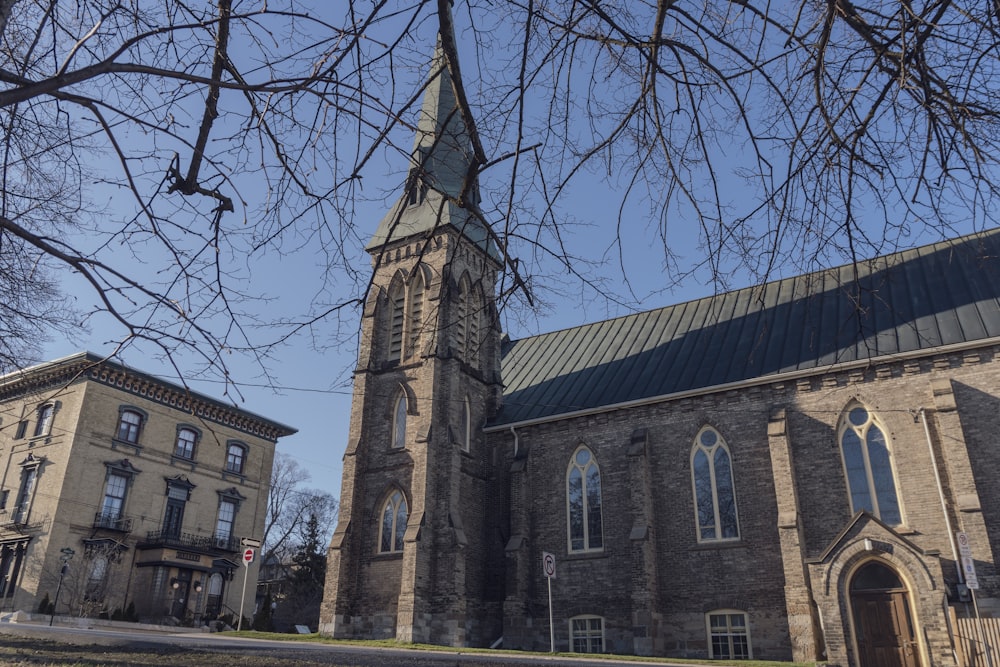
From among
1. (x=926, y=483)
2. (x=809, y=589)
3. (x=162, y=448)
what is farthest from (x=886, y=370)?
(x=162, y=448)

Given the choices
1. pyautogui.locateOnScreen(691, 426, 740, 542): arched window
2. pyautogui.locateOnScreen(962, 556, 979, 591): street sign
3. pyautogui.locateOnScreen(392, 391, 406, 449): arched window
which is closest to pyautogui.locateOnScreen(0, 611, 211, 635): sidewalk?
pyautogui.locateOnScreen(392, 391, 406, 449): arched window

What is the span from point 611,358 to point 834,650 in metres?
13.2

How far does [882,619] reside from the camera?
57.5ft

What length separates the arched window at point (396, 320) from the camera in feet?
91.2

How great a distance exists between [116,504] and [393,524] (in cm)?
1813

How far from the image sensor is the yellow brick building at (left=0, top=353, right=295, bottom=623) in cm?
3275

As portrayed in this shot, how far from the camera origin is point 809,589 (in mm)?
19062

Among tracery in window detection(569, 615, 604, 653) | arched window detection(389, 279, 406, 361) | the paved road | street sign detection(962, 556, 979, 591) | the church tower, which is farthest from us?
arched window detection(389, 279, 406, 361)

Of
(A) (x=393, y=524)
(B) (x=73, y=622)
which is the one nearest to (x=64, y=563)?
(B) (x=73, y=622)

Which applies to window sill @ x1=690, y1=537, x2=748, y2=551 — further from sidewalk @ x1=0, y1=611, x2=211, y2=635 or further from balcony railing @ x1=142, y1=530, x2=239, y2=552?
balcony railing @ x1=142, y1=530, x2=239, y2=552

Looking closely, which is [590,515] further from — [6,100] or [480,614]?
[6,100]

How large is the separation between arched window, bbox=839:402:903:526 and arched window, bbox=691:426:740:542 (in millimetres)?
3269

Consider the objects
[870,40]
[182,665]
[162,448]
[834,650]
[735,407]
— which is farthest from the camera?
[162,448]

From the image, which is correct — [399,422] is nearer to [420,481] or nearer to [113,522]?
[420,481]
